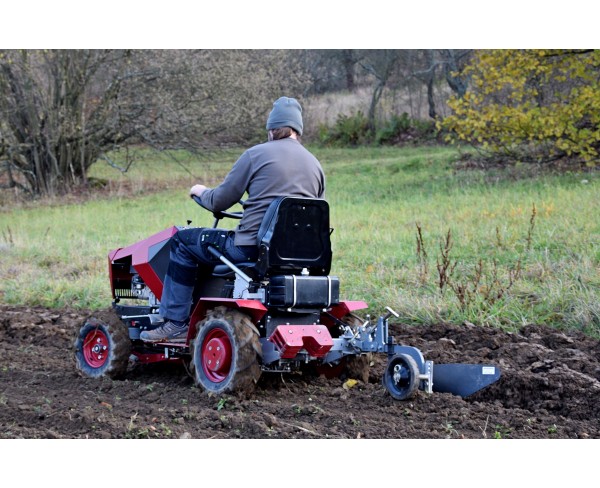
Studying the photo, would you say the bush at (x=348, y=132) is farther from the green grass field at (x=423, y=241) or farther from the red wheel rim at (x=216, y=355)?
the red wheel rim at (x=216, y=355)

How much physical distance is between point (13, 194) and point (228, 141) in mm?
5077

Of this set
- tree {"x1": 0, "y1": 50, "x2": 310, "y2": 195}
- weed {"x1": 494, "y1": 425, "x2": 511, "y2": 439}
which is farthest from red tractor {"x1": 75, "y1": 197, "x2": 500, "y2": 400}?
tree {"x1": 0, "y1": 50, "x2": 310, "y2": 195}

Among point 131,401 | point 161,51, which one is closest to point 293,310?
point 131,401

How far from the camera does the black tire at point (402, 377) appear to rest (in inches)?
216

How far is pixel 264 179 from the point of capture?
5.76 meters

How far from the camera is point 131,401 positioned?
5695 millimetres

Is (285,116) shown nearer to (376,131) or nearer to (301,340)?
(301,340)

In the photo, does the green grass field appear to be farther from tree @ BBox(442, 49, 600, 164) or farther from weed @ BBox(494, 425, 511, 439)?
weed @ BBox(494, 425, 511, 439)

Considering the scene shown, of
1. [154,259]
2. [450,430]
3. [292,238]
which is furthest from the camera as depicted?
[154,259]

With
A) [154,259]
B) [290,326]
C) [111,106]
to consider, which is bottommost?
[290,326]

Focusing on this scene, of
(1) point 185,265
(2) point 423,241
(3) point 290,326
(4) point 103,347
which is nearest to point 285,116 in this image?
(1) point 185,265

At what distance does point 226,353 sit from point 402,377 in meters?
1.12

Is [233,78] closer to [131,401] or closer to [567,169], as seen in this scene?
[567,169]

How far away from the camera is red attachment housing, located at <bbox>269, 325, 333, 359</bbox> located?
18.3 feet
